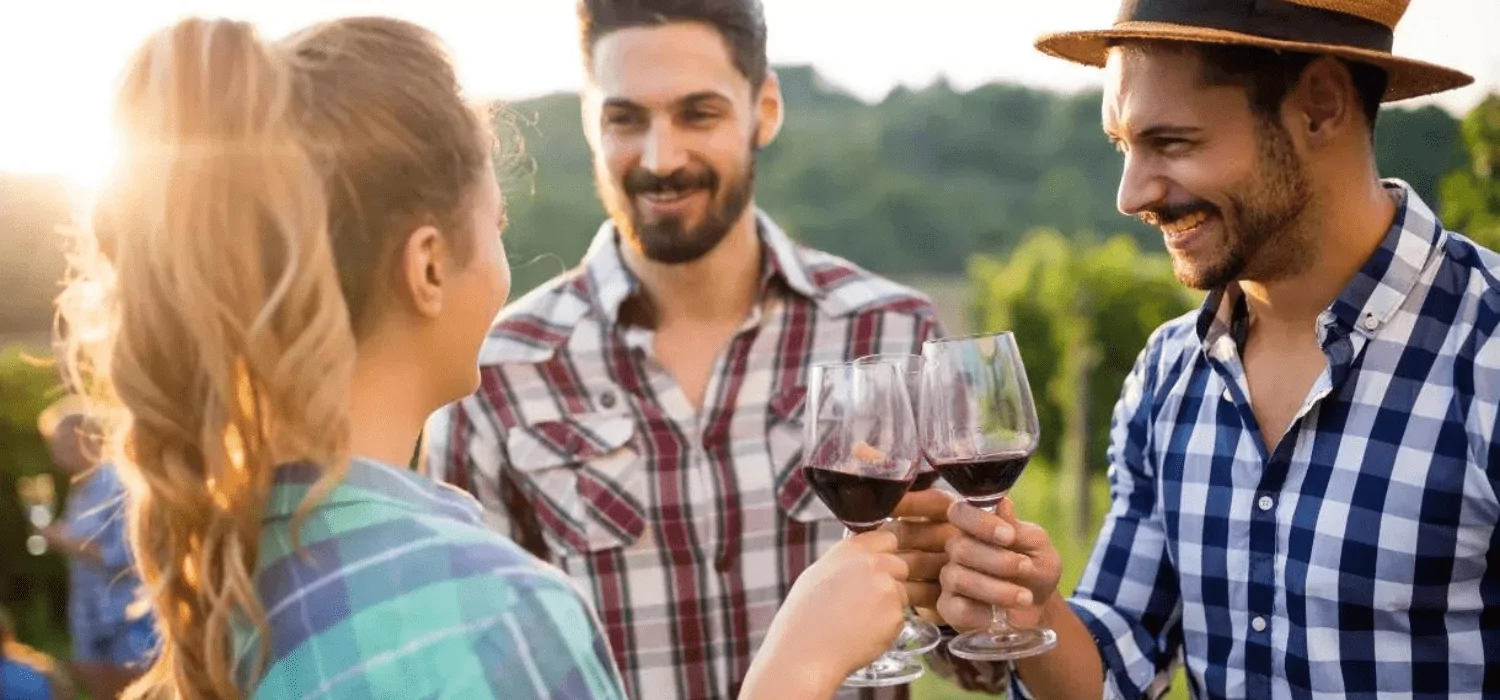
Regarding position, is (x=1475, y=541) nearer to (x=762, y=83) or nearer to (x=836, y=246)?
(x=762, y=83)

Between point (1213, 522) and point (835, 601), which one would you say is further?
point (1213, 522)

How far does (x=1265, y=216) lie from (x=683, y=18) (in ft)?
5.00

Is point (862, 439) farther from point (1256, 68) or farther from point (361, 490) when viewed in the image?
point (1256, 68)

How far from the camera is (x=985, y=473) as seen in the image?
2.39 m

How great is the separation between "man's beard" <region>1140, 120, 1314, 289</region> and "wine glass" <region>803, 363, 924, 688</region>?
623 mm

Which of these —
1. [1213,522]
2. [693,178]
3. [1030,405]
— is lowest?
[1213,522]

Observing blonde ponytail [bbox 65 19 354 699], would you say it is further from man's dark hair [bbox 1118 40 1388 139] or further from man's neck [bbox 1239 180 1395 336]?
man's neck [bbox 1239 180 1395 336]

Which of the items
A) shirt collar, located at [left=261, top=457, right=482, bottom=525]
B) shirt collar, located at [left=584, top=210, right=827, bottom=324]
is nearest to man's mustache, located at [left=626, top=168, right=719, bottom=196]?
shirt collar, located at [left=584, top=210, right=827, bottom=324]

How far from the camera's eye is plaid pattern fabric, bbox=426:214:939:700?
335 centimetres

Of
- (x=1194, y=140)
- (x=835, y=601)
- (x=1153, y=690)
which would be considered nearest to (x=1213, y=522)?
(x=1153, y=690)

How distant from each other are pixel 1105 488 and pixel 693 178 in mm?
12508

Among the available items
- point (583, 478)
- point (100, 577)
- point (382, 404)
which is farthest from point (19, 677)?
point (382, 404)

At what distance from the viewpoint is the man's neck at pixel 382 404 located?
1.84 metres

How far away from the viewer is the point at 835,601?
206cm
